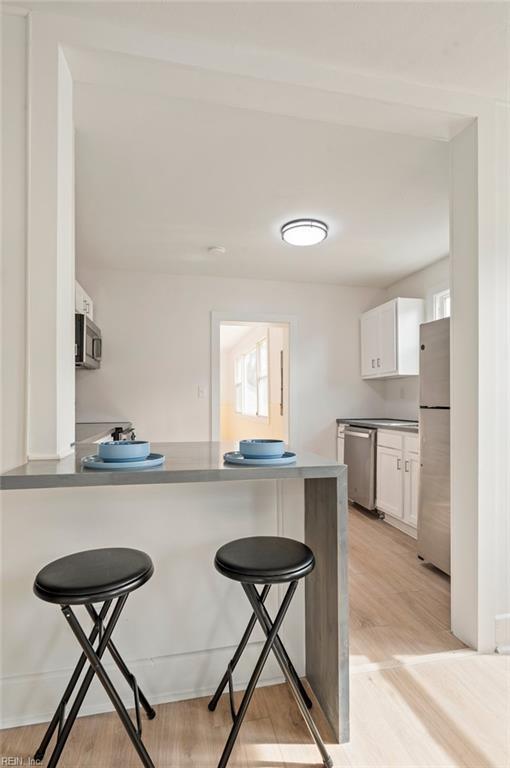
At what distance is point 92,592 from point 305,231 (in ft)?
9.18

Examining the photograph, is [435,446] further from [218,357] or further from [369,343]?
[218,357]

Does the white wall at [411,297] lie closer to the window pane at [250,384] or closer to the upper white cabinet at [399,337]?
the upper white cabinet at [399,337]

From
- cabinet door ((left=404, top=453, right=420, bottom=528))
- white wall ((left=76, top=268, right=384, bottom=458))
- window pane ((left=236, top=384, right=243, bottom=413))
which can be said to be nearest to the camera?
cabinet door ((left=404, top=453, right=420, bottom=528))

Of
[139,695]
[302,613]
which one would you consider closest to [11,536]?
[139,695]

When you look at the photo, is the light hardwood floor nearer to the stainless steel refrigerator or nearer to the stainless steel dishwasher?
the stainless steel refrigerator

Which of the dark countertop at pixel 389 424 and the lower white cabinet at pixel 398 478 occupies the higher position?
the dark countertop at pixel 389 424

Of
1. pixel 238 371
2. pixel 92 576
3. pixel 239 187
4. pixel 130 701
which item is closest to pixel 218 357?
pixel 239 187

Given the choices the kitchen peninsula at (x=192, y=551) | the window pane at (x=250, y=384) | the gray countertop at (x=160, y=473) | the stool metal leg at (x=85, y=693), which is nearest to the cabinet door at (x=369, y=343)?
the window pane at (x=250, y=384)

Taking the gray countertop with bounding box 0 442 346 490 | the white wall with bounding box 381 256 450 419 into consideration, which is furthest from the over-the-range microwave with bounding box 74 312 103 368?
the white wall with bounding box 381 256 450 419

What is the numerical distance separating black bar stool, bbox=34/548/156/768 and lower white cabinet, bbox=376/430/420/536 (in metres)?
2.56

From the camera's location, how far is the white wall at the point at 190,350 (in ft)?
13.8

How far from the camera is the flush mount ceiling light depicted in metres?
3.12

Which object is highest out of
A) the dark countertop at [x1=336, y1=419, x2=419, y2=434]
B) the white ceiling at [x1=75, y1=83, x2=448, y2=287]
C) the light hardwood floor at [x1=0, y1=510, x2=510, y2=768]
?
the white ceiling at [x1=75, y1=83, x2=448, y2=287]

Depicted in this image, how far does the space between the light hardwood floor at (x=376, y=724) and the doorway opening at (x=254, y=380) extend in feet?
9.68
